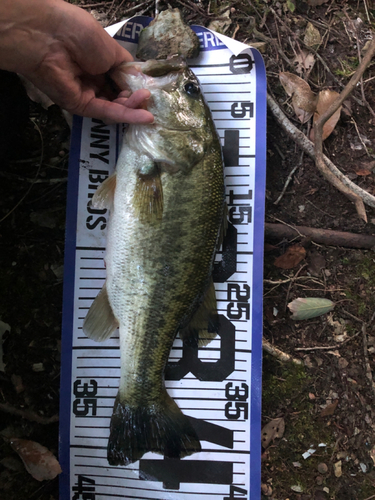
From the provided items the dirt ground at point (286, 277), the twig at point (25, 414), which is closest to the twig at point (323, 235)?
the dirt ground at point (286, 277)

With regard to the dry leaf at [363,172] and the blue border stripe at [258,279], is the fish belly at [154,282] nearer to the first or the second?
the blue border stripe at [258,279]

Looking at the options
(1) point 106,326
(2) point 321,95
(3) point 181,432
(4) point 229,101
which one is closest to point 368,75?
(2) point 321,95

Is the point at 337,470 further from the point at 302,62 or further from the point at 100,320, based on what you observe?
the point at 302,62

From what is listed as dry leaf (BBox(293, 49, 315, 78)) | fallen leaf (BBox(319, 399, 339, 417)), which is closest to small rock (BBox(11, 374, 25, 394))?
fallen leaf (BBox(319, 399, 339, 417))

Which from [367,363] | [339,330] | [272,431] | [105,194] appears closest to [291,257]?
[339,330]

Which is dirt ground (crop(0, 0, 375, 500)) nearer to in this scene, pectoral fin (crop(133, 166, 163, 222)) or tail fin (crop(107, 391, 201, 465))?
tail fin (crop(107, 391, 201, 465))
